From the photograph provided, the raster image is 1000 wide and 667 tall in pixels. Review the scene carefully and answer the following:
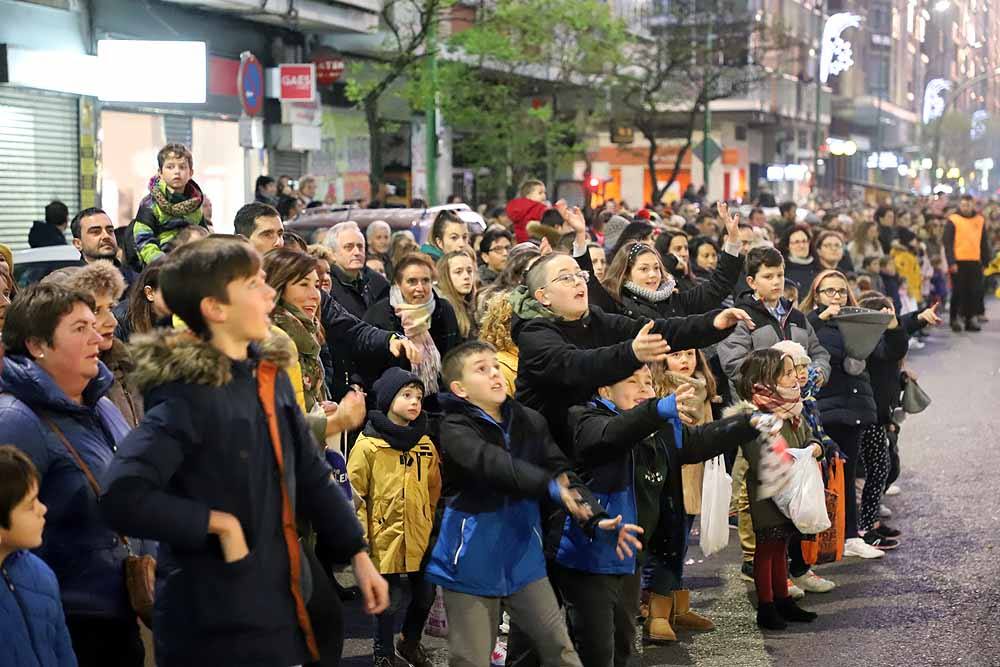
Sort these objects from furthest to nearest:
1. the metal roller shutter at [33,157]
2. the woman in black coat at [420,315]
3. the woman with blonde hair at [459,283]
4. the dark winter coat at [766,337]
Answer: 1. the metal roller shutter at [33,157]
2. the dark winter coat at [766,337]
3. the woman with blonde hair at [459,283]
4. the woman in black coat at [420,315]

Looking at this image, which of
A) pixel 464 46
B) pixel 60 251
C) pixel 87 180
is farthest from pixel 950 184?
pixel 60 251

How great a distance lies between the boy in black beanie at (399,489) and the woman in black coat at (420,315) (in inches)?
35.6

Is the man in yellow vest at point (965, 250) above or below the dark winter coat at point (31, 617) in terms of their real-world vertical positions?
above

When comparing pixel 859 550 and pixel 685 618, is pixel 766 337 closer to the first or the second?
pixel 859 550

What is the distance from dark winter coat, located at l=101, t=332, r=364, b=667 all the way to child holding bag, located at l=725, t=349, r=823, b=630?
13.6 feet

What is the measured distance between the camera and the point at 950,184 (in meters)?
112

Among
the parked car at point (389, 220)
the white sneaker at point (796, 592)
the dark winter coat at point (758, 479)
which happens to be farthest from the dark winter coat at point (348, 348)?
the parked car at point (389, 220)

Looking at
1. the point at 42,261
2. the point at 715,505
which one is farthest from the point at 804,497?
the point at 42,261

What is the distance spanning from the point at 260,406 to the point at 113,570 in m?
0.97

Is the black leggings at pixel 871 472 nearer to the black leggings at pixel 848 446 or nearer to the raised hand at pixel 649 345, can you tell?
the black leggings at pixel 848 446

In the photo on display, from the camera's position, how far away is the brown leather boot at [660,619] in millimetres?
7598

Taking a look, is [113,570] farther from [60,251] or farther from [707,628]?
[60,251]

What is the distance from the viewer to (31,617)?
14.0ft

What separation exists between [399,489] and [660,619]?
1.53m
